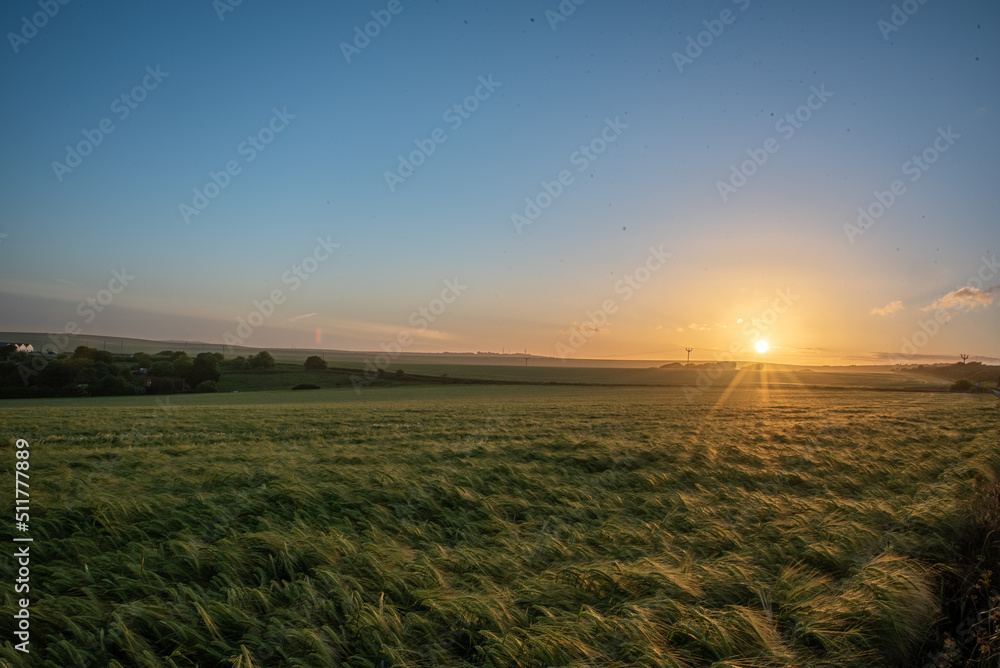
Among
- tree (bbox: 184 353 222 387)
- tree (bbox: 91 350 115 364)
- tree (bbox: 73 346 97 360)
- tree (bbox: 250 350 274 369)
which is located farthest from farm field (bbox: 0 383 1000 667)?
tree (bbox: 250 350 274 369)

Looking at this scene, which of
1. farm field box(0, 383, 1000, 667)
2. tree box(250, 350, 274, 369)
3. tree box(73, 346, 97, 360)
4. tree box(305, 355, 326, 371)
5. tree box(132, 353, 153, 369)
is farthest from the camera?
tree box(305, 355, 326, 371)

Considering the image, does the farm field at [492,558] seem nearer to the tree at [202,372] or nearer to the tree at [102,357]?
the tree at [202,372]

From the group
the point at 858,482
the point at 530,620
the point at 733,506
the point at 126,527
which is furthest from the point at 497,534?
the point at 858,482

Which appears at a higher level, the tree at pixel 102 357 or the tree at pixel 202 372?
the tree at pixel 102 357

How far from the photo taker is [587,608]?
13.1ft

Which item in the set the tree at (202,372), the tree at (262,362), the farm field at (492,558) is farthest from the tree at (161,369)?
the farm field at (492,558)

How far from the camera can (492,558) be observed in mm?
5156

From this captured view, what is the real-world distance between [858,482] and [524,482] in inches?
255

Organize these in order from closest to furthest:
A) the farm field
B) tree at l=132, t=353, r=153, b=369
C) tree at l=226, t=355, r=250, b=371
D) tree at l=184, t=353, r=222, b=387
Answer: the farm field
tree at l=184, t=353, r=222, b=387
tree at l=132, t=353, r=153, b=369
tree at l=226, t=355, r=250, b=371

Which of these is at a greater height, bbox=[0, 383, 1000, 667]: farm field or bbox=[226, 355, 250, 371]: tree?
bbox=[0, 383, 1000, 667]: farm field

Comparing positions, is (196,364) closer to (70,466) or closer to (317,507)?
(70,466)

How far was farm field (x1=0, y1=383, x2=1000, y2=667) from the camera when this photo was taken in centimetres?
364

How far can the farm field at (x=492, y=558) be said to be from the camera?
3639 mm

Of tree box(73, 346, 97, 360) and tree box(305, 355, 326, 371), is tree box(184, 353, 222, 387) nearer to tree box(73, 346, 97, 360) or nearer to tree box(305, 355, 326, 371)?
tree box(73, 346, 97, 360)
